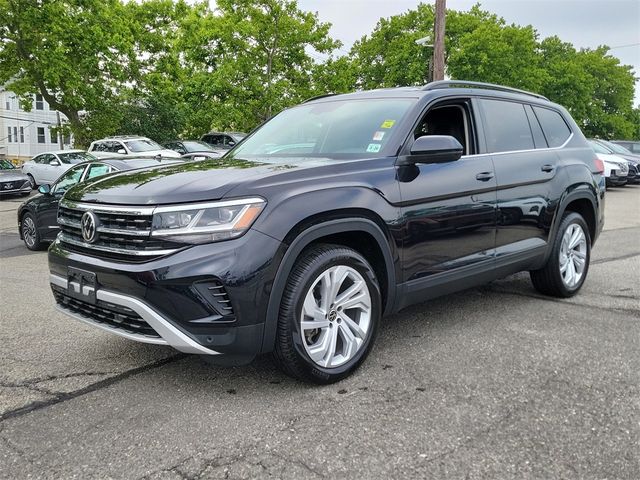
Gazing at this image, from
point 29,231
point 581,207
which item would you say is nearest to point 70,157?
point 29,231

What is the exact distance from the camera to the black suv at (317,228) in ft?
9.52

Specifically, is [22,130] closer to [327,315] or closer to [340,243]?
[340,243]

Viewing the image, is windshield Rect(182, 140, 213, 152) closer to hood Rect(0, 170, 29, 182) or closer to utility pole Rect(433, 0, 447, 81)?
hood Rect(0, 170, 29, 182)

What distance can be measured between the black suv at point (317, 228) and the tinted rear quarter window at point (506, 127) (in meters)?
0.02

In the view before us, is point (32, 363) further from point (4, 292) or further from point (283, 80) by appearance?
point (283, 80)

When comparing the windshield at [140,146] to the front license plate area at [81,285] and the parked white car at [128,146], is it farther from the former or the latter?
the front license plate area at [81,285]

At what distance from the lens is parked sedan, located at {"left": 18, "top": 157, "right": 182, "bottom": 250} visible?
8.73 metres

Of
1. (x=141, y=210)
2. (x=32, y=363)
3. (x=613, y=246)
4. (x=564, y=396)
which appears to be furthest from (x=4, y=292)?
(x=613, y=246)

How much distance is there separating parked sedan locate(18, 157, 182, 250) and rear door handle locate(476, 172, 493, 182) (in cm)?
580

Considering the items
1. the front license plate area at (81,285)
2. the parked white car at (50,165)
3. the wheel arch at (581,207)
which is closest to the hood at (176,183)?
the front license plate area at (81,285)

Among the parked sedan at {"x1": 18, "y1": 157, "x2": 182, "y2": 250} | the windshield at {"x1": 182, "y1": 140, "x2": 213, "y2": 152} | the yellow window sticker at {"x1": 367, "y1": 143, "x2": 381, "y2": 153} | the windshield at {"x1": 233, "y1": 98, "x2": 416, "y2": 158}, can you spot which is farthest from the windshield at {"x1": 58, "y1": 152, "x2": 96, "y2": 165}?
the yellow window sticker at {"x1": 367, "y1": 143, "x2": 381, "y2": 153}

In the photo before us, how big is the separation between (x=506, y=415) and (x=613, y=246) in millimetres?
6608

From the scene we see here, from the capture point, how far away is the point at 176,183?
10.3ft

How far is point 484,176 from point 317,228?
1.63m
